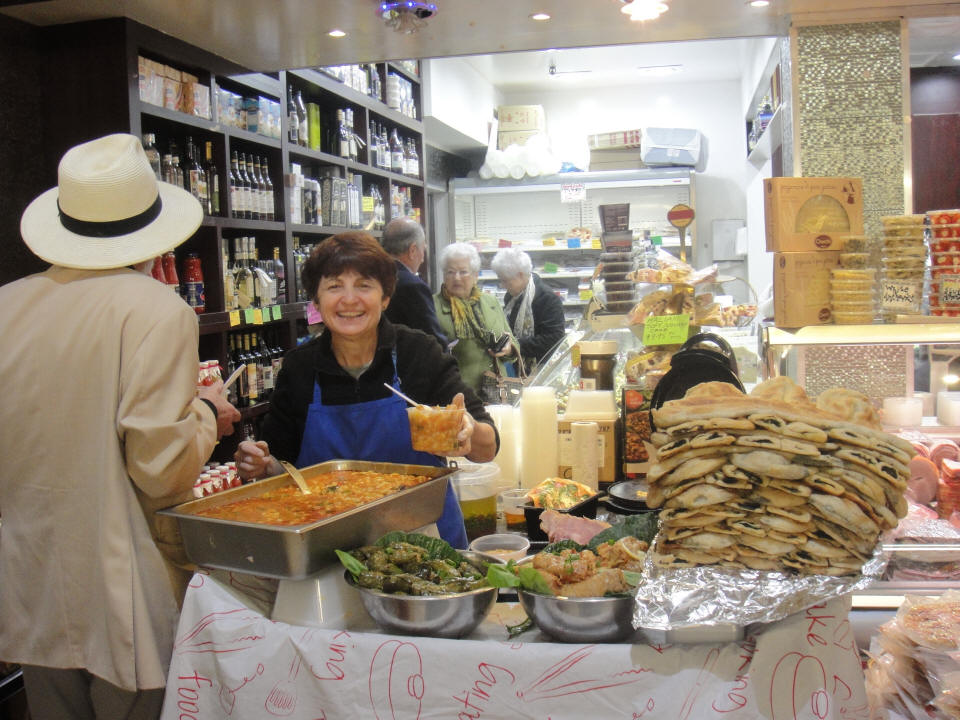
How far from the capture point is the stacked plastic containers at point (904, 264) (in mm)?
2627

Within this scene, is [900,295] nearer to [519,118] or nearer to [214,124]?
[214,124]

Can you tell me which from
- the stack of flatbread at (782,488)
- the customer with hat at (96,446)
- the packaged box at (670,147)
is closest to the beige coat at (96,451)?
the customer with hat at (96,446)

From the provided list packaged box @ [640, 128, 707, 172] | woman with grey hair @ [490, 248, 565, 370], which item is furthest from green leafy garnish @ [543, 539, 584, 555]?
packaged box @ [640, 128, 707, 172]

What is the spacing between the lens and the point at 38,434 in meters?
2.04

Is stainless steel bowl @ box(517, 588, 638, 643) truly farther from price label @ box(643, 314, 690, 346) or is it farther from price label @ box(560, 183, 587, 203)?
price label @ box(560, 183, 587, 203)

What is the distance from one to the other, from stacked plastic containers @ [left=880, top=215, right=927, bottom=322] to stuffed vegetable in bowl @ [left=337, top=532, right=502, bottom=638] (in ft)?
5.49

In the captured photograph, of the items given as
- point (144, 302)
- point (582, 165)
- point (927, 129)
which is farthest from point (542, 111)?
point (144, 302)

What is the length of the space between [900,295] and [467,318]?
11.3 ft

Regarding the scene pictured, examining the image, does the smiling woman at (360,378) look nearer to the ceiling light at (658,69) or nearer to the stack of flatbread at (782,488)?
the stack of flatbread at (782,488)

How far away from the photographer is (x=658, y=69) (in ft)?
29.1

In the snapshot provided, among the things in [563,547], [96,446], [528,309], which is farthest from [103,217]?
[528,309]

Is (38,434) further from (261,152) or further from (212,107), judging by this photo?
(261,152)

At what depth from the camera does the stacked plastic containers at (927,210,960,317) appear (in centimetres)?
254

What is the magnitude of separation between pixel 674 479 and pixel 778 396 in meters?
0.32
